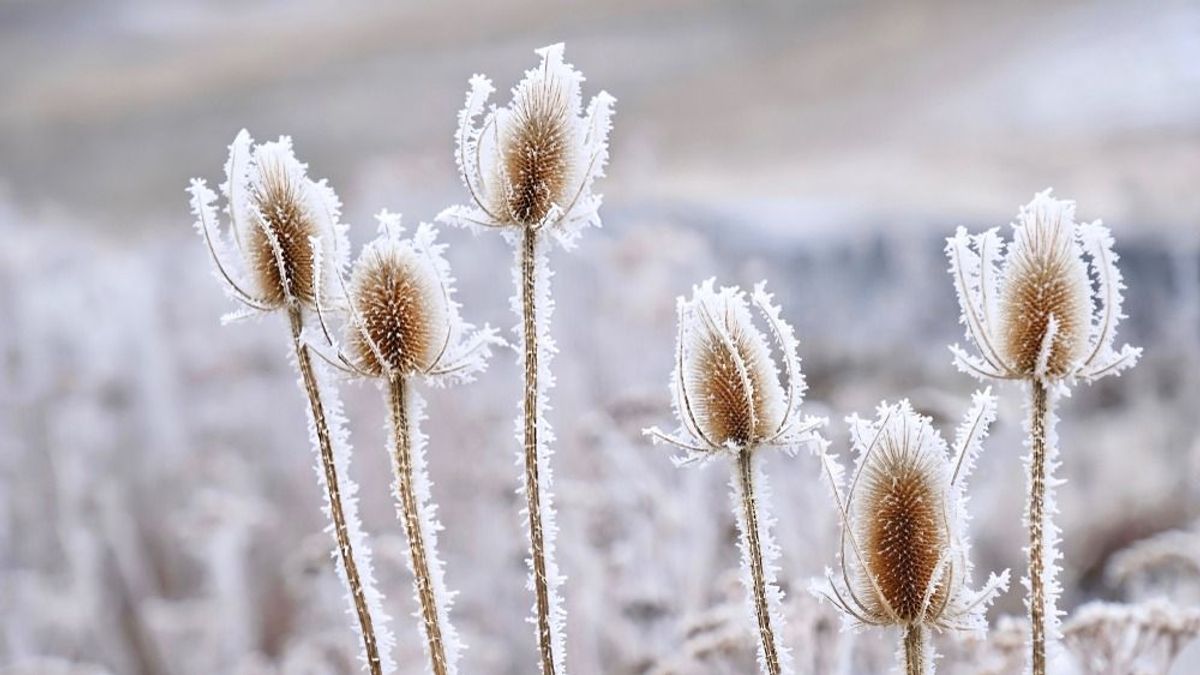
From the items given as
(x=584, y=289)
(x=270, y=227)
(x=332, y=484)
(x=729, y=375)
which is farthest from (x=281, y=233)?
(x=584, y=289)

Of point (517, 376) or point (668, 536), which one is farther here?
point (517, 376)

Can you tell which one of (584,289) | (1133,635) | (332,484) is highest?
(584,289)

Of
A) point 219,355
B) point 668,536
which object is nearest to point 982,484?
point 668,536

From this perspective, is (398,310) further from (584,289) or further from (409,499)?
(584,289)

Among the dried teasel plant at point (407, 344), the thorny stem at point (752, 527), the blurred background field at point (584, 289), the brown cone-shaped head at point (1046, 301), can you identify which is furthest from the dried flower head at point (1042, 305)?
the blurred background field at point (584, 289)

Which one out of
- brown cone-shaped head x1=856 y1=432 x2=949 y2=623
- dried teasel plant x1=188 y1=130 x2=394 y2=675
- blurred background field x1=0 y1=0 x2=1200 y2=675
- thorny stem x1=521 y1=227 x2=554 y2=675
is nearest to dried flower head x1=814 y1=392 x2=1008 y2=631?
brown cone-shaped head x1=856 y1=432 x2=949 y2=623

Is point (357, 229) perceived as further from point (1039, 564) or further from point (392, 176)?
point (1039, 564)

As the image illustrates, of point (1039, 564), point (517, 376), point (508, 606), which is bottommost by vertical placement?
point (508, 606)
